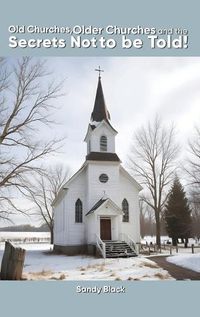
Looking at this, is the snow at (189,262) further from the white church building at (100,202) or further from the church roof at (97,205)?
the church roof at (97,205)

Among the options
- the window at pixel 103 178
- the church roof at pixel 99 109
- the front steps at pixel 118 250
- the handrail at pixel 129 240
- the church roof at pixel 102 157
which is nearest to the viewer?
the front steps at pixel 118 250

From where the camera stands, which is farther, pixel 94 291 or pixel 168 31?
pixel 168 31

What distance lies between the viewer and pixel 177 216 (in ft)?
123

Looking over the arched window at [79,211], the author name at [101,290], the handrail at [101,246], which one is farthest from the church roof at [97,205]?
the author name at [101,290]

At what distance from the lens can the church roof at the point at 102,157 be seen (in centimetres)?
2606

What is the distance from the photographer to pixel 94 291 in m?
9.99

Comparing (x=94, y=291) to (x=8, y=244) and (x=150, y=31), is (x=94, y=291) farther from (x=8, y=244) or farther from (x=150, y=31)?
(x=150, y=31)

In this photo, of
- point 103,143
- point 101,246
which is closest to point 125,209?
point 101,246

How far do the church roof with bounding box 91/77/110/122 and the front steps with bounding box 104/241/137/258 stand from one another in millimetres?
10501

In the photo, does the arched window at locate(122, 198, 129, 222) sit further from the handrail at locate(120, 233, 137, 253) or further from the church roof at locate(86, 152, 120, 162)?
the church roof at locate(86, 152, 120, 162)

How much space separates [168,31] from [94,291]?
882 centimetres

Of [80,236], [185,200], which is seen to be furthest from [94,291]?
[185,200]

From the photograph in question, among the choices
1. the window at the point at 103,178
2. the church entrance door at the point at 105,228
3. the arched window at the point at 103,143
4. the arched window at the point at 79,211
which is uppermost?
the arched window at the point at 103,143

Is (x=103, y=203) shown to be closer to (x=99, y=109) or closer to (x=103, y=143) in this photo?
(x=103, y=143)
